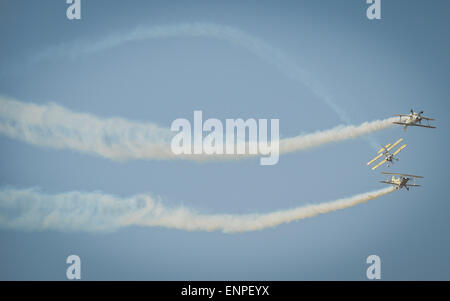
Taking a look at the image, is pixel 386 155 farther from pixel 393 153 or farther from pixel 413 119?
pixel 413 119

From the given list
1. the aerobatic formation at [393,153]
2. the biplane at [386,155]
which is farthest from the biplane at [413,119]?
the biplane at [386,155]

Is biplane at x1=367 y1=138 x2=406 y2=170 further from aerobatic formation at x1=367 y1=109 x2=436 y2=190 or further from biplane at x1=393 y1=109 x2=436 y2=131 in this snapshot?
biplane at x1=393 y1=109 x2=436 y2=131

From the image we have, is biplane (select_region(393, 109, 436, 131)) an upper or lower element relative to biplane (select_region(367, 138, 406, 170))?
upper

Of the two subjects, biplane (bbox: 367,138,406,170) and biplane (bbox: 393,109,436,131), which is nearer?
biplane (bbox: 393,109,436,131)

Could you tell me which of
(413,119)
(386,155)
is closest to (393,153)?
(386,155)

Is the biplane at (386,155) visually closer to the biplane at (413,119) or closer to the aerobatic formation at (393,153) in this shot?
the aerobatic formation at (393,153)

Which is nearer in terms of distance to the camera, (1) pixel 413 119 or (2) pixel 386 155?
(1) pixel 413 119

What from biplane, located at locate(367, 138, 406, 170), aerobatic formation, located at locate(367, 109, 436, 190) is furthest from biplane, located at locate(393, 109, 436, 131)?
biplane, located at locate(367, 138, 406, 170)

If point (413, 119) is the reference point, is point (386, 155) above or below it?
below

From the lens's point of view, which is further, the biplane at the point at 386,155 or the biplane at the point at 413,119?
the biplane at the point at 386,155

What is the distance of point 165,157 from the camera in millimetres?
80188
